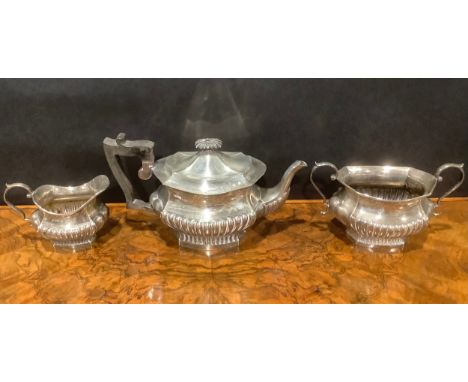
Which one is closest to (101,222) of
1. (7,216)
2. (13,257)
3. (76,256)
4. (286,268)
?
(76,256)

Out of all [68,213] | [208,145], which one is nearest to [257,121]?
[208,145]

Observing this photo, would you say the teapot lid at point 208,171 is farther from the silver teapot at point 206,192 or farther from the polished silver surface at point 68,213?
the polished silver surface at point 68,213

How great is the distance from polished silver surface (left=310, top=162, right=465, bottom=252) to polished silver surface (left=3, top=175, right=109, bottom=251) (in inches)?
20.1

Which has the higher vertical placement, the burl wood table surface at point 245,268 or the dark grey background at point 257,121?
the dark grey background at point 257,121

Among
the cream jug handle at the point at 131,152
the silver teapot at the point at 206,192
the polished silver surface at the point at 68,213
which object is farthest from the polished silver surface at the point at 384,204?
the polished silver surface at the point at 68,213

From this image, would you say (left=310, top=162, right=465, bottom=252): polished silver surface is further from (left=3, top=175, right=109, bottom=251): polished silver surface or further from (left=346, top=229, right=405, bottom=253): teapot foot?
(left=3, top=175, right=109, bottom=251): polished silver surface

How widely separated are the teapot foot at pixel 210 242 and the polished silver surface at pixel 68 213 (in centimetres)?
19

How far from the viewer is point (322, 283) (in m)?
0.84

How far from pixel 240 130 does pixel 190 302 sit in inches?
17.7

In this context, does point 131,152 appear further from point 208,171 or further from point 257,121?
point 257,121

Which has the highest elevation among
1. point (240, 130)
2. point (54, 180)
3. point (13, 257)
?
point (240, 130)

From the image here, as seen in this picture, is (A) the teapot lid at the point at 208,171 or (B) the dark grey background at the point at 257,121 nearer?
(A) the teapot lid at the point at 208,171

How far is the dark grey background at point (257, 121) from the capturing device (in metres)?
1.00

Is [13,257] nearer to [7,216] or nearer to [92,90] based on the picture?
[7,216]
